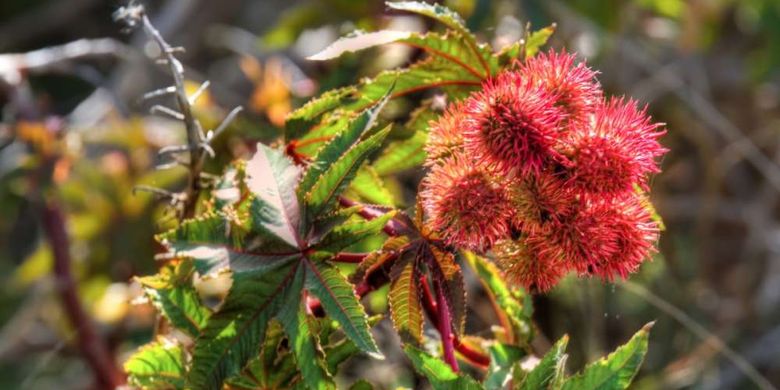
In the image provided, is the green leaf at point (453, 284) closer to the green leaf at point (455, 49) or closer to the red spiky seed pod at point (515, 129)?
the red spiky seed pod at point (515, 129)

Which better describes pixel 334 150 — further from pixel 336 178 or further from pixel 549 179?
pixel 549 179

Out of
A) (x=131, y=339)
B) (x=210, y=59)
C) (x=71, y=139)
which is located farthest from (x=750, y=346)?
(x=210, y=59)

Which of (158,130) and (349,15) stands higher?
(349,15)

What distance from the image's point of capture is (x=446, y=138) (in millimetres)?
972

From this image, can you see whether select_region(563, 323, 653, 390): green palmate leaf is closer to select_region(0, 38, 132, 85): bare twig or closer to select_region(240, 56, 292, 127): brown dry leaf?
select_region(240, 56, 292, 127): brown dry leaf

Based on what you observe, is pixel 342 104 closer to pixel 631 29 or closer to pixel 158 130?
pixel 158 130

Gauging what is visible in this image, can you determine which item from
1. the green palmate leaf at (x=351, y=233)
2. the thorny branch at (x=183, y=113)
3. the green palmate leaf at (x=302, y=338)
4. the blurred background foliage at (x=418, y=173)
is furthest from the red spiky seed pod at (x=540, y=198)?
the blurred background foliage at (x=418, y=173)

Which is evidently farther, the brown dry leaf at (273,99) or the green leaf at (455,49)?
the brown dry leaf at (273,99)

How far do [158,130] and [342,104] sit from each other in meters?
1.24

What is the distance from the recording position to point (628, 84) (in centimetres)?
292

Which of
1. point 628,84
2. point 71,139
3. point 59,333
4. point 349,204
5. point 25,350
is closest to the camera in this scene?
point 349,204

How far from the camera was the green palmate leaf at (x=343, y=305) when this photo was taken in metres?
0.90

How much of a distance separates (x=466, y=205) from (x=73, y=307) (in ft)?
4.03

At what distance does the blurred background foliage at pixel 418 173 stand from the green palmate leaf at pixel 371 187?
1.26 ft
